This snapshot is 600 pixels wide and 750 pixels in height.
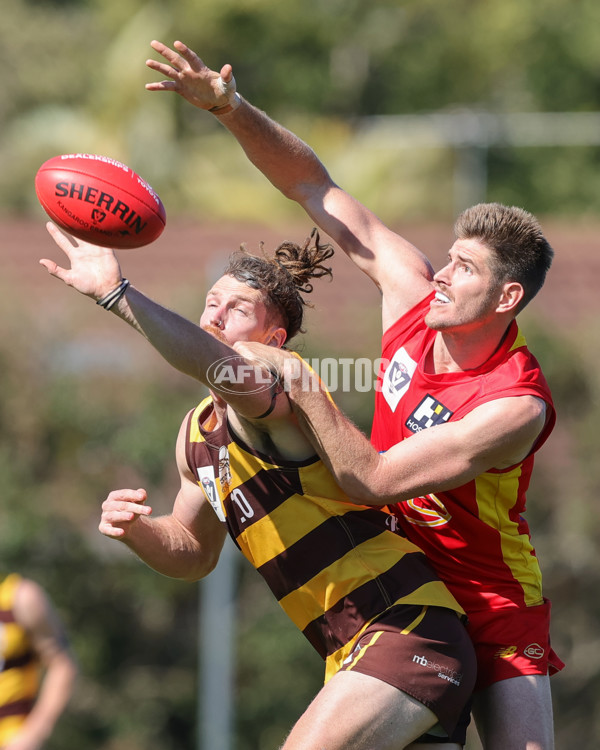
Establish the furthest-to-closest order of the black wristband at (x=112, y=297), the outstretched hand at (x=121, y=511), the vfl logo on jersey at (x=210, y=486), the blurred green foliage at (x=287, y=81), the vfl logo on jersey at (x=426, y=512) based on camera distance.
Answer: the blurred green foliage at (x=287, y=81), the vfl logo on jersey at (x=426, y=512), the vfl logo on jersey at (x=210, y=486), the outstretched hand at (x=121, y=511), the black wristband at (x=112, y=297)

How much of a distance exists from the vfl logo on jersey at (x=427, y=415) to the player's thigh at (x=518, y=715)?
1.00 m

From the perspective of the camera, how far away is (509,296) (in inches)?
182

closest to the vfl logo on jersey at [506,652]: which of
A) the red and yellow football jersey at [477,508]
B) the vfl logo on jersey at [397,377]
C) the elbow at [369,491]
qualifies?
the red and yellow football jersey at [477,508]

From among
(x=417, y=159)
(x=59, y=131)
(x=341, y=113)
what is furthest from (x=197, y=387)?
(x=341, y=113)

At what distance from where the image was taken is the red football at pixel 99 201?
409 cm

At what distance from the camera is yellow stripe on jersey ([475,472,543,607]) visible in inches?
178

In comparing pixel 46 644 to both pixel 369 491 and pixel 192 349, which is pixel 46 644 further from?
pixel 192 349

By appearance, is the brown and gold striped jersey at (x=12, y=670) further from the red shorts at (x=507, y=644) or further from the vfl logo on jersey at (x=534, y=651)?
the vfl logo on jersey at (x=534, y=651)

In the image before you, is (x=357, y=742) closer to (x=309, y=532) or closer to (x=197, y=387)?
(x=309, y=532)

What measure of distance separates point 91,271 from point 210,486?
1.03 metres

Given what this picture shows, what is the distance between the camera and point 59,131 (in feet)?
68.3

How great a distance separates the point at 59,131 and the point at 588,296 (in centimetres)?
994

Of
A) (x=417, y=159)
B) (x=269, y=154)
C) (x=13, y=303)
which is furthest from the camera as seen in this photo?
(x=417, y=159)

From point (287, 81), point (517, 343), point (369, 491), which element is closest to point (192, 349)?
point (369, 491)
